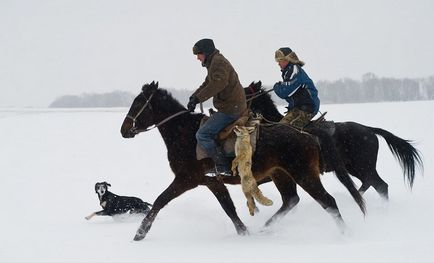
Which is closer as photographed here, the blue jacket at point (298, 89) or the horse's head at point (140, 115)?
the horse's head at point (140, 115)

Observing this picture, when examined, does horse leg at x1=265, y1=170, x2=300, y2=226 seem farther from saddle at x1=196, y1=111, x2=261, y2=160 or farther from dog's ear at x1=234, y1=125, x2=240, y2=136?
dog's ear at x1=234, y1=125, x2=240, y2=136

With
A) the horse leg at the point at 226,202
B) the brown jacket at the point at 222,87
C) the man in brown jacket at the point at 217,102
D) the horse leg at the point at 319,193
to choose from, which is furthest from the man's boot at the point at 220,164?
the horse leg at the point at 319,193

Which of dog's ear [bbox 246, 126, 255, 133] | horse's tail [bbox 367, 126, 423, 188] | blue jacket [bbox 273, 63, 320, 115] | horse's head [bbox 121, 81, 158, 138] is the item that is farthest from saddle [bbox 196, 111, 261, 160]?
horse's tail [bbox 367, 126, 423, 188]

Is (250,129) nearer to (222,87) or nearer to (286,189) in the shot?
(222,87)

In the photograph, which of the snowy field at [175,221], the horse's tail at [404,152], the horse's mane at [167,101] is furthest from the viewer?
the horse's tail at [404,152]

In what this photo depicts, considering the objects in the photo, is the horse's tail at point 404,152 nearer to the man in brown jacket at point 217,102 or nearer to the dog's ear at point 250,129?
the dog's ear at point 250,129

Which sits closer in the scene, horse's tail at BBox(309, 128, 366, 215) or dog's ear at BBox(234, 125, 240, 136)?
dog's ear at BBox(234, 125, 240, 136)

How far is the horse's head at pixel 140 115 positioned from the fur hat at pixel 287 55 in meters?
2.33

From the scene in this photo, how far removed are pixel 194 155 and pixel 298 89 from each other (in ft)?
8.25

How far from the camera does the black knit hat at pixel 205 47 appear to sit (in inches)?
281

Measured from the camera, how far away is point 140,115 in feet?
25.1

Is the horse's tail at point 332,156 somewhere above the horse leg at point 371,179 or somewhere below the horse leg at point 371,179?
above

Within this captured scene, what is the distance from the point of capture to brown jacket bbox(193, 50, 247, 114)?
697cm

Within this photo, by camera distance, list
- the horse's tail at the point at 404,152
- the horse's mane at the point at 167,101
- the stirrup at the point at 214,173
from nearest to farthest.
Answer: the stirrup at the point at 214,173 < the horse's mane at the point at 167,101 < the horse's tail at the point at 404,152
